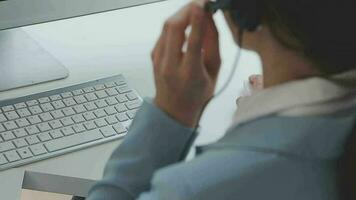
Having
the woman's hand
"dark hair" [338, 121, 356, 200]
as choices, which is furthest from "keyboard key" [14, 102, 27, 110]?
"dark hair" [338, 121, 356, 200]

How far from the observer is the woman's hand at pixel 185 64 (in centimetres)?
77

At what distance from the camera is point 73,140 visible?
0.98m

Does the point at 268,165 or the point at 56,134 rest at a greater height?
the point at 268,165

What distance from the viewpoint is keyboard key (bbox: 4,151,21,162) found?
3.07ft

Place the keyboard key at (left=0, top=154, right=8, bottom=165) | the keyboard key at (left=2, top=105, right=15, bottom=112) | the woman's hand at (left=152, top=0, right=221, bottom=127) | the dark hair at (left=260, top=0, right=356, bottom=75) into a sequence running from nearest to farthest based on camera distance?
the dark hair at (left=260, top=0, right=356, bottom=75) < the woman's hand at (left=152, top=0, right=221, bottom=127) < the keyboard key at (left=0, top=154, right=8, bottom=165) < the keyboard key at (left=2, top=105, right=15, bottom=112)

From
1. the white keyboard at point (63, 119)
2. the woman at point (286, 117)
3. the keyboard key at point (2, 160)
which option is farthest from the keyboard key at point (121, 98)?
the woman at point (286, 117)

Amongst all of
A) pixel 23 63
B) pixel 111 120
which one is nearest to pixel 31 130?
pixel 111 120

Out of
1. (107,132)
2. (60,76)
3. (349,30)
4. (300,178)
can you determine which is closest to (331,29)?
(349,30)

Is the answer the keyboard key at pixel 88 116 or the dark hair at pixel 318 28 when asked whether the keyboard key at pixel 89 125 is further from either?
the dark hair at pixel 318 28

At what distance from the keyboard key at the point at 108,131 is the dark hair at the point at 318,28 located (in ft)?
1.35

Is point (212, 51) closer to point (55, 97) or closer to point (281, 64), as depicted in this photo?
point (281, 64)

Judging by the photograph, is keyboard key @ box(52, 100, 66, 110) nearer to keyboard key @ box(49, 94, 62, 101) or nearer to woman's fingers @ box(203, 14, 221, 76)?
keyboard key @ box(49, 94, 62, 101)

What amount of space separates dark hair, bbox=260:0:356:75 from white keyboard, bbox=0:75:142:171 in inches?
16.6

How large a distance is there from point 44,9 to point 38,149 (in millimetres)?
298
